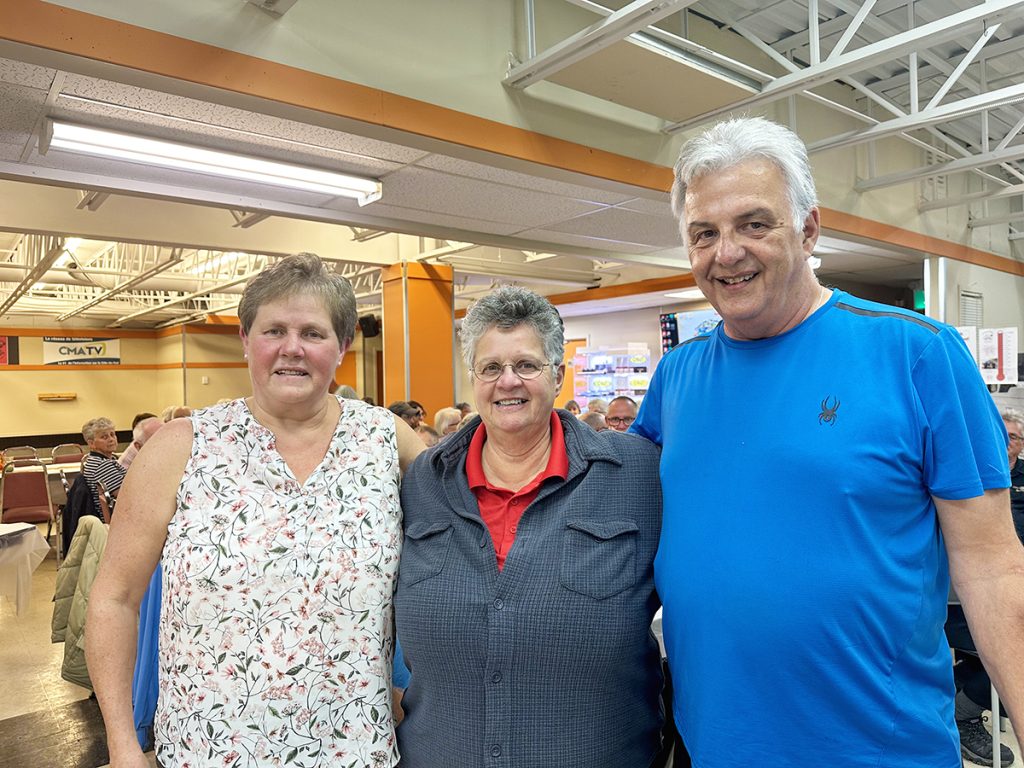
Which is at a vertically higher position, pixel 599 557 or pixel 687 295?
pixel 687 295

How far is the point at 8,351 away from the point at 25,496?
11.6m

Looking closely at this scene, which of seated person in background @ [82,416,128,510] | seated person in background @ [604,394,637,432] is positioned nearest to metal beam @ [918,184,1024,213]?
seated person in background @ [604,394,637,432]

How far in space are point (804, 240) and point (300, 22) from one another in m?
3.13

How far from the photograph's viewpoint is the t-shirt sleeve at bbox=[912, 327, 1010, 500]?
3.88 feet

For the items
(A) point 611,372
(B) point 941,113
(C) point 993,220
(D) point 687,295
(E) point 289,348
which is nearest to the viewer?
(E) point 289,348

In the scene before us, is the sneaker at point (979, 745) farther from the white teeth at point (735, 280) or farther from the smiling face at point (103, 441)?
the smiling face at point (103, 441)

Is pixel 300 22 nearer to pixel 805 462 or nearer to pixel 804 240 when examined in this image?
pixel 804 240

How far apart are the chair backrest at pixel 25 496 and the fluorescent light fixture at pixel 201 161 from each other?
20.7 feet

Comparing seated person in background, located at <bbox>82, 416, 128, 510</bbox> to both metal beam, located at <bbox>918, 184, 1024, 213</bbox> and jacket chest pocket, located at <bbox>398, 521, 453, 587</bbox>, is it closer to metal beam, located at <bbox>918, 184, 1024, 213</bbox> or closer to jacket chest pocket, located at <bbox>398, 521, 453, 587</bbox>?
jacket chest pocket, located at <bbox>398, 521, 453, 587</bbox>

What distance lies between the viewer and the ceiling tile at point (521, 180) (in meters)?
4.57

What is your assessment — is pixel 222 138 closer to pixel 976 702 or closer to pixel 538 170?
pixel 538 170

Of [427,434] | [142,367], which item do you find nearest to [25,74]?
[427,434]

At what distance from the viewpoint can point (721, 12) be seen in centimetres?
521

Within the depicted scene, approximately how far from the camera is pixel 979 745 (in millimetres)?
3531
